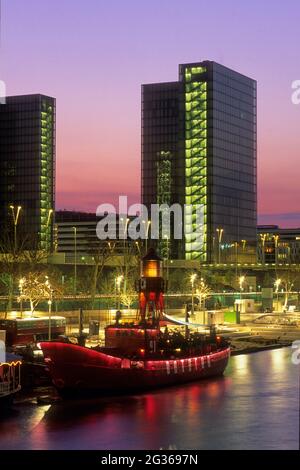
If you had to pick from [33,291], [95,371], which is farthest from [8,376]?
[33,291]

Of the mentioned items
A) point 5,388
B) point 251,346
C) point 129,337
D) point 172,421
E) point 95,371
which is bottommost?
point 172,421

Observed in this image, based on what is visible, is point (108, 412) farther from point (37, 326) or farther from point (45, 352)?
point (37, 326)

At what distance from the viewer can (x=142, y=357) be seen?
225 ft

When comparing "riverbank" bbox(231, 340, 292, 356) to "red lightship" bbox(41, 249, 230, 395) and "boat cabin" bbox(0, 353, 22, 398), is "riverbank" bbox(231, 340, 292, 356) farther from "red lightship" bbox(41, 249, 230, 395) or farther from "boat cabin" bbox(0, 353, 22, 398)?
"boat cabin" bbox(0, 353, 22, 398)

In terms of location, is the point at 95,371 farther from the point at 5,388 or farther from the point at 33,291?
the point at 33,291

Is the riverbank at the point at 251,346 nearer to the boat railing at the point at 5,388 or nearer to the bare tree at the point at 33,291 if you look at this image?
the bare tree at the point at 33,291

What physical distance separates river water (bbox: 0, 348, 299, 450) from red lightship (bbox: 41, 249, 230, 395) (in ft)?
4.63

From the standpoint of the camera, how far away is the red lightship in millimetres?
64438

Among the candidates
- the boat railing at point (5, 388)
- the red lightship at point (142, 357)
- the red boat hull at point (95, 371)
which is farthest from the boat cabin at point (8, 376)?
the red lightship at point (142, 357)

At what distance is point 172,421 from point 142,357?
484 inches
